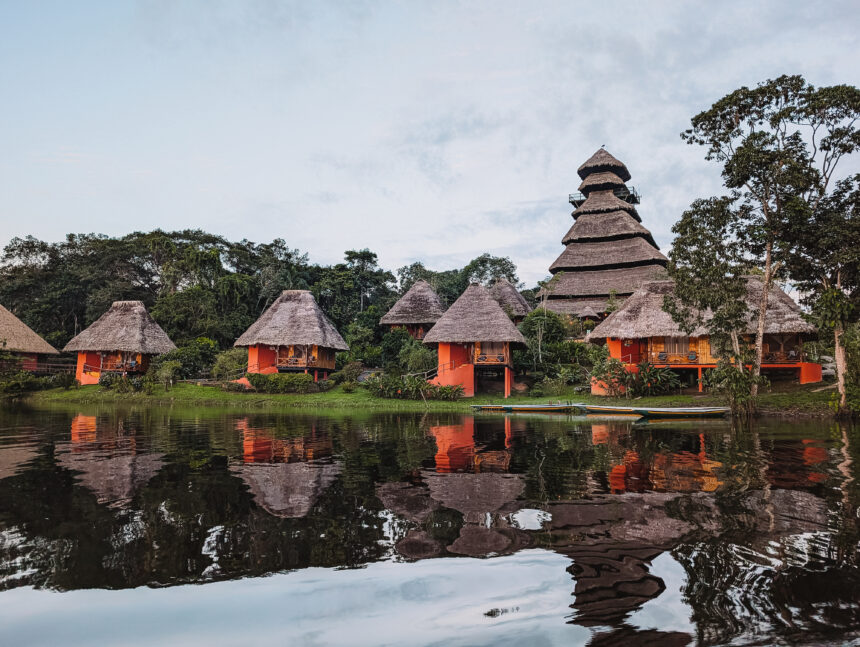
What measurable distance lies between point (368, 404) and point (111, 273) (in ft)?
94.3

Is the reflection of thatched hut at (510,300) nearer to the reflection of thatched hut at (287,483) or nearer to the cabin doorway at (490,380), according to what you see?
the cabin doorway at (490,380)

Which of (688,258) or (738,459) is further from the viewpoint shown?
(688,258)

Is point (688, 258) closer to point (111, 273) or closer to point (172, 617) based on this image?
point (172, 617)

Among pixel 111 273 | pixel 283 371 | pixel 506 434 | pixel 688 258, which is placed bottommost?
pixel 506 434

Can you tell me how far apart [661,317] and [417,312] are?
15401mm

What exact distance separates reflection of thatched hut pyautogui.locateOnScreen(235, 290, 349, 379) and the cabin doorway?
8145mm

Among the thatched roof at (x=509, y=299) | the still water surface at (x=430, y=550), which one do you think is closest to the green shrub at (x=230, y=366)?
the thatched roof at (x=509, y=299)

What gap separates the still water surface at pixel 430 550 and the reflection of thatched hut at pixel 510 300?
2537 centimetres

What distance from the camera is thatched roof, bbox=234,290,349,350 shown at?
94.3 feet


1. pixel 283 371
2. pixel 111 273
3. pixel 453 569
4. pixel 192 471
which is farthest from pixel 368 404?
pixel 111 273

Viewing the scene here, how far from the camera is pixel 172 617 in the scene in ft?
9.84

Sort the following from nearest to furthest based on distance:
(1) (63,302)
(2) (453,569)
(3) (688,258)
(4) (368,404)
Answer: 1. (2) (453,569)
2. (3) (688,258)
3. (4) (368,404)
4. (1) (63,302)

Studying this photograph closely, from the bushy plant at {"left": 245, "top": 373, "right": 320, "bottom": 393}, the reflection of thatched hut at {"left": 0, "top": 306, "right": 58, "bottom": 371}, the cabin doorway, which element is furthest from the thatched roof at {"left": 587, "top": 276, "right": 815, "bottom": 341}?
the reflection of thatched hut at {"left": 0, "top": 306, "right": 58, "bottom": 371}

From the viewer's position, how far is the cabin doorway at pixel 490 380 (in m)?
27.2
